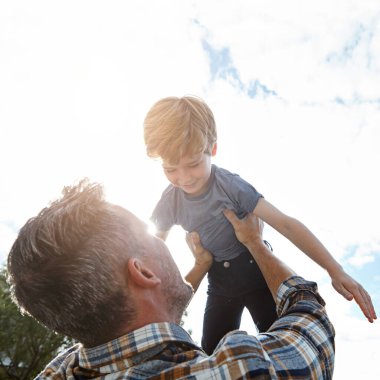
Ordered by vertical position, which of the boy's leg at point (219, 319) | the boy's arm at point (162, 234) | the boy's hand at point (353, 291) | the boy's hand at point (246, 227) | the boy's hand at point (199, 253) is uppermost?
the boy's hand at point (246, 227)

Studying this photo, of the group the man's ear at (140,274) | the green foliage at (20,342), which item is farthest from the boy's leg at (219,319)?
the green foliage at (20,342)

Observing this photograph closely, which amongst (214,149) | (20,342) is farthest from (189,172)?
(20,342)

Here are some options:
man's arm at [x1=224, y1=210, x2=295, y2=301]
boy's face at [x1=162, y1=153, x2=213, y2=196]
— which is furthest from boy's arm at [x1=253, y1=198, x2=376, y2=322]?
boy's face at [x1=162, y1=153, x2=213, y2=196]

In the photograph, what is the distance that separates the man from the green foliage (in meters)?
19.5

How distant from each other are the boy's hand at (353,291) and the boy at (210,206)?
764mm

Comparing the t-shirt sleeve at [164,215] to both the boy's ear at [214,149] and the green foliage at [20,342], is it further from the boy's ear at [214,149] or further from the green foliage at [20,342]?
the green foliage at [20,342]

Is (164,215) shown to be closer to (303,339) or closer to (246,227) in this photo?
(246,227)

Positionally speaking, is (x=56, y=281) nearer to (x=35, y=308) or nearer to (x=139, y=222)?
(x=35, y=308)

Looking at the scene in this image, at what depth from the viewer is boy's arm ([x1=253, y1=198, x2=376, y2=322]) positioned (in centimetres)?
259

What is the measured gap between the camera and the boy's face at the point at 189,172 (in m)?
3.59

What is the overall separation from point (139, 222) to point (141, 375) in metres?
0.78

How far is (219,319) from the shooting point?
143 inches

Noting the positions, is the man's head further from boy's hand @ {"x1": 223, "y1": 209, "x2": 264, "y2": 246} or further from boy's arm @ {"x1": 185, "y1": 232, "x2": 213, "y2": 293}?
boy's arm @ {"x1": 185, "y1": 232, "x2": 213, "y2": 293}

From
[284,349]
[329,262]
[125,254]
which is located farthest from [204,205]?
[284,349]
